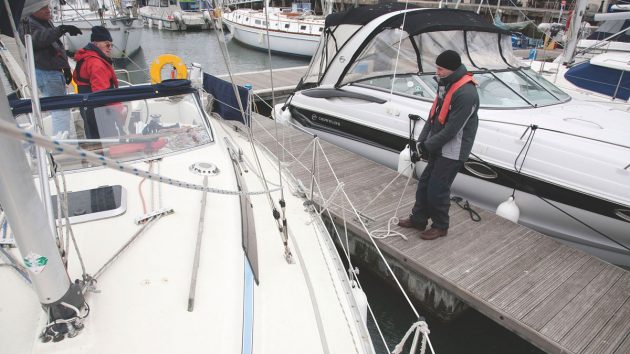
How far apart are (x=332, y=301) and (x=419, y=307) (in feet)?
6.17

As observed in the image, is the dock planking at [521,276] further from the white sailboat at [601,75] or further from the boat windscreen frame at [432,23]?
the white sailboat at [601,75]

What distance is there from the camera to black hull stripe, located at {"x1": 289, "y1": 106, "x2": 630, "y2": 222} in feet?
11.4

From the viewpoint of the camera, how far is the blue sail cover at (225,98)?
4.41 m

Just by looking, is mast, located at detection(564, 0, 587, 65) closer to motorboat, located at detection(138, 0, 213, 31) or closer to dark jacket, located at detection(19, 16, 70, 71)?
dark jacket, located at detection(19, 16, 70, 71)

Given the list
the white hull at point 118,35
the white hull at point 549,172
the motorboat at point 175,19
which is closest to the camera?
the white hull at point 549,172

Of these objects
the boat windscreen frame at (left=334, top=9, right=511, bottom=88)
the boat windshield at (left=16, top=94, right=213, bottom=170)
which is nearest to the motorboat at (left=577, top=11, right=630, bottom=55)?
the boat windscreen frame at (left=334, top=9, right=511, bottom=88)

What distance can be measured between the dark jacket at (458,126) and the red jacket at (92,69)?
3.23 m

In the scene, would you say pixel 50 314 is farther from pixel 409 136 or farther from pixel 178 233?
pixel 409 136

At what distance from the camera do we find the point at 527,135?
3834 mm

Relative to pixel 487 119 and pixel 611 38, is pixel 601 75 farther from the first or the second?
pixel 487 119

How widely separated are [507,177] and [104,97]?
384 centimetres

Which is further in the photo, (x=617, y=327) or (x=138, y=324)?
(x=617, y=327)

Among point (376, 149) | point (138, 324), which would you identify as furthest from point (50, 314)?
point (376, 149)

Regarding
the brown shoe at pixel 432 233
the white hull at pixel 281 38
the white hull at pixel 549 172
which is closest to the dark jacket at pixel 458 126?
the brown shoe at pixel 432 233
